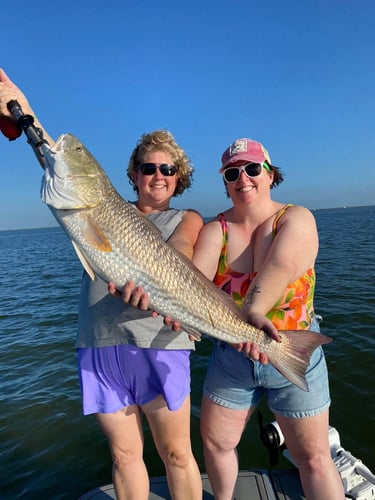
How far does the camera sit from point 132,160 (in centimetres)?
344

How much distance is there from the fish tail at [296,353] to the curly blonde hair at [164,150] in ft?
5.72

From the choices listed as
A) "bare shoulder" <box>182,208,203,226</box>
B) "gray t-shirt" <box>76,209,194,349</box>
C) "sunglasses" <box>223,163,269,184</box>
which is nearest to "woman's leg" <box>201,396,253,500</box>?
"gray t-shirt" <box>76,209,194,349</box>

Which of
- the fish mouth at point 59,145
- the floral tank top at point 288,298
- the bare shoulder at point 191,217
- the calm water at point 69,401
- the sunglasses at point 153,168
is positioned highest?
the fish mouth at point 59,145

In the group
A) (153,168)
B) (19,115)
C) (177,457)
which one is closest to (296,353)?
(177,457)

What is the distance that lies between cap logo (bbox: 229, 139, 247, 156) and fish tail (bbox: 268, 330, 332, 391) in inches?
61.2

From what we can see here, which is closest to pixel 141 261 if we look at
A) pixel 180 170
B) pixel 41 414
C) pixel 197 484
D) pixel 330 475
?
pixel 180 170

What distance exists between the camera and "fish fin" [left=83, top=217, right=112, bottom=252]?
113 inches

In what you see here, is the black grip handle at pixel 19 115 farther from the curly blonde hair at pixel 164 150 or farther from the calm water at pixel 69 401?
the calm water at pixel 69 401

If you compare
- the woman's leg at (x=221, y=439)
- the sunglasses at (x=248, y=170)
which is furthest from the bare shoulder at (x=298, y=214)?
the woman's leg at (x=221, y=439)

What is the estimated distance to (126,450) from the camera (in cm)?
306

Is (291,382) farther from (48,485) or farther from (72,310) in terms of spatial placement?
(72,310)

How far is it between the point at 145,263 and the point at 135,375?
3.01 ft

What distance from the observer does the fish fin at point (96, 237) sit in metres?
2.88

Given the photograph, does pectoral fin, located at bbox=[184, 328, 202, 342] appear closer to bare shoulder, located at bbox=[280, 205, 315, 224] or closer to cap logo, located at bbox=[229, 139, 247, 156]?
bare shoulder, located at bbox=[280, 205, 315, 224]
